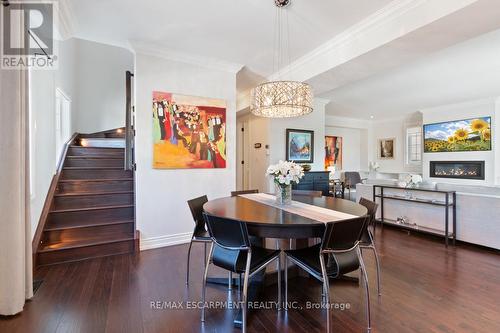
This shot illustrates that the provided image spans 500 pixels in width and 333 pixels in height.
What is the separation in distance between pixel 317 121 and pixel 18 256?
5.39 m

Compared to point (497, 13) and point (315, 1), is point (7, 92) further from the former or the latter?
point (497, 13)

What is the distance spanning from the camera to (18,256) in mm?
1922

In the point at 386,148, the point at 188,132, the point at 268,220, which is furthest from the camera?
the point at 386,148

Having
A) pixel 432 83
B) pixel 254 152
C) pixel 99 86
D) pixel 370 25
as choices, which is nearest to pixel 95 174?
pixel 99 86

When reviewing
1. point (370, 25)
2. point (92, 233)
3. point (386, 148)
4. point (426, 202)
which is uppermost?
point (370, 25)

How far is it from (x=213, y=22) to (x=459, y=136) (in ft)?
23.1

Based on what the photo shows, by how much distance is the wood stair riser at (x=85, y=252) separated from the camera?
2760 mm

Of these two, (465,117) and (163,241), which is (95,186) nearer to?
(163,241)

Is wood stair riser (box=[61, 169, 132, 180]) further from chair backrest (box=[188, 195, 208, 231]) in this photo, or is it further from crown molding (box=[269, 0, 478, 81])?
crown molding (box=[269, 0, 478, 81])

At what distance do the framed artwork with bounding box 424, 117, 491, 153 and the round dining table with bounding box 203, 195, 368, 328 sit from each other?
606 centimetres

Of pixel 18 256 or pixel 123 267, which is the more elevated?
pixel 18 256

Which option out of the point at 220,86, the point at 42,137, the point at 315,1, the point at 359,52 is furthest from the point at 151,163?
the point at 359,52

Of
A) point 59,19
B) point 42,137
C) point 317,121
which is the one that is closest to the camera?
point 59,19

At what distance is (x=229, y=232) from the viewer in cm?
173
